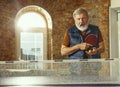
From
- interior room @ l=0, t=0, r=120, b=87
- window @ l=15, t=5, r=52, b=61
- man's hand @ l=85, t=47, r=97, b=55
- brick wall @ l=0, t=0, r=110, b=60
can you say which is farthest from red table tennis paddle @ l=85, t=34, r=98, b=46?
window @ l=15, t=5, r=52, b=61

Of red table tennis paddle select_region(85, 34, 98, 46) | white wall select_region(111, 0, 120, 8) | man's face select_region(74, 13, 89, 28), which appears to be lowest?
red table tennis paddle select_region(85, 34, 98, 46)

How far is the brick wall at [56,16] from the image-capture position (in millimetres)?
6172

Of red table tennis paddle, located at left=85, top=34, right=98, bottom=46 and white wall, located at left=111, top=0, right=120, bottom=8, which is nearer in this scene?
red table tennis paddle, located at left=85, top=34, right=98, bottom=46

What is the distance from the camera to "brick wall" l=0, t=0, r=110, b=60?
20.2 feet

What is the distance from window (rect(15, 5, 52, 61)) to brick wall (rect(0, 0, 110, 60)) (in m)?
0.14

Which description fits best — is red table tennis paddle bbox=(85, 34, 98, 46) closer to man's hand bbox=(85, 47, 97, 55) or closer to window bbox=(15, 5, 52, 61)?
man's hand bbox=(85, 47, 97, 55)

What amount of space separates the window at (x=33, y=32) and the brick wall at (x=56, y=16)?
0.47 ft

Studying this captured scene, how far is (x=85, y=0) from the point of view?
6699mm

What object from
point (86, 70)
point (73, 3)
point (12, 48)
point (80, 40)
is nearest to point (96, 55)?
point (80, 40)

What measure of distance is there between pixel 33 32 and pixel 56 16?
61cm

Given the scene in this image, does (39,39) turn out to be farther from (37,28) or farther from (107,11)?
(107,11)

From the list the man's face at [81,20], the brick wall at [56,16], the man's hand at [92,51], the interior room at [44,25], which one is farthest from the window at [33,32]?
the man's hand at [92,51]

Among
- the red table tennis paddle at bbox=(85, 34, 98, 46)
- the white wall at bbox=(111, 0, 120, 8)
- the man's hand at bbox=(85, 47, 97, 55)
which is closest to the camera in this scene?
the man's hand at bbox=(85, 47, 97, 55)

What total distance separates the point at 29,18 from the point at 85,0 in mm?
1310
